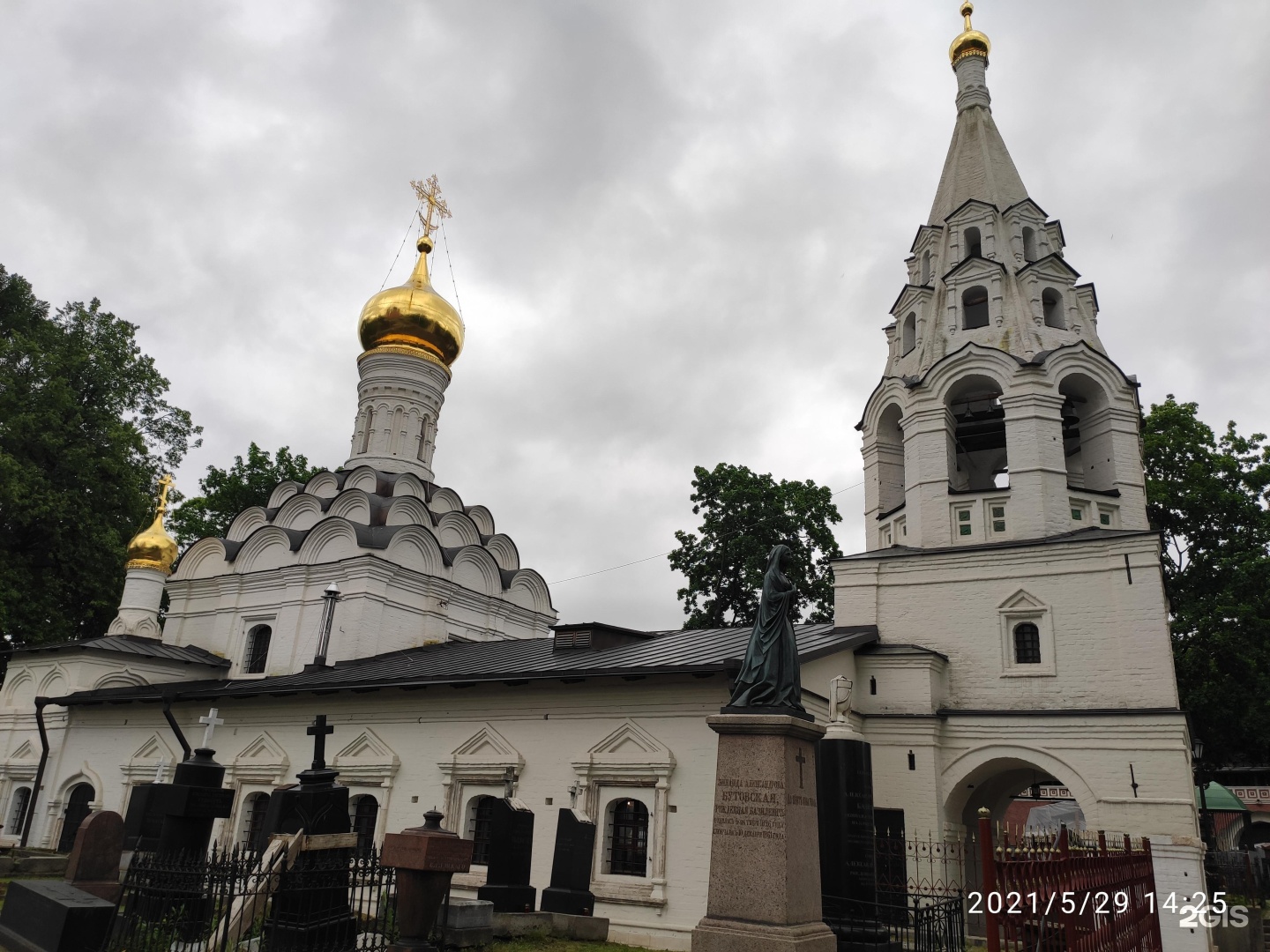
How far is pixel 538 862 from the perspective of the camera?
1348 centimetres

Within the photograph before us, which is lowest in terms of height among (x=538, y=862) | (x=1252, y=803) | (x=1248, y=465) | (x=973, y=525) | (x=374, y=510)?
(x=538, y=862)

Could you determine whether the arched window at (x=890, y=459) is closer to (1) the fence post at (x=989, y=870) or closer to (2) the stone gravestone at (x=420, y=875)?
(2) the stone gravestone at (x=420, y=875)

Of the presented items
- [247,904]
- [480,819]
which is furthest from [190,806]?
[480,819]

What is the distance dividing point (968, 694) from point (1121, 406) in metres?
5.92

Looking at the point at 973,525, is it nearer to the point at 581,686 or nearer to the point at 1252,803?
the point at 581,686

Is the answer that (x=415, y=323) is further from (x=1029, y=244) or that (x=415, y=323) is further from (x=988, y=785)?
(x=988, y=785)

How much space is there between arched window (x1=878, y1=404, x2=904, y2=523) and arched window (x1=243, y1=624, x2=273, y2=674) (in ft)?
47.6

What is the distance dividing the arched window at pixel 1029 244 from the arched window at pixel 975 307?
109 centimetres

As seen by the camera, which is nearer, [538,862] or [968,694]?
[538,862]

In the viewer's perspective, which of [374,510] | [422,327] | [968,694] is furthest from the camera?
[422,327]

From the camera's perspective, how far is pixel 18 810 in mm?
20812

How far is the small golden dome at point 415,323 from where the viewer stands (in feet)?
85.0

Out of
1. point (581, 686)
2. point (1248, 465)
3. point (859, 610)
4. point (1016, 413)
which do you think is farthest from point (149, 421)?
point (1248, 465)
